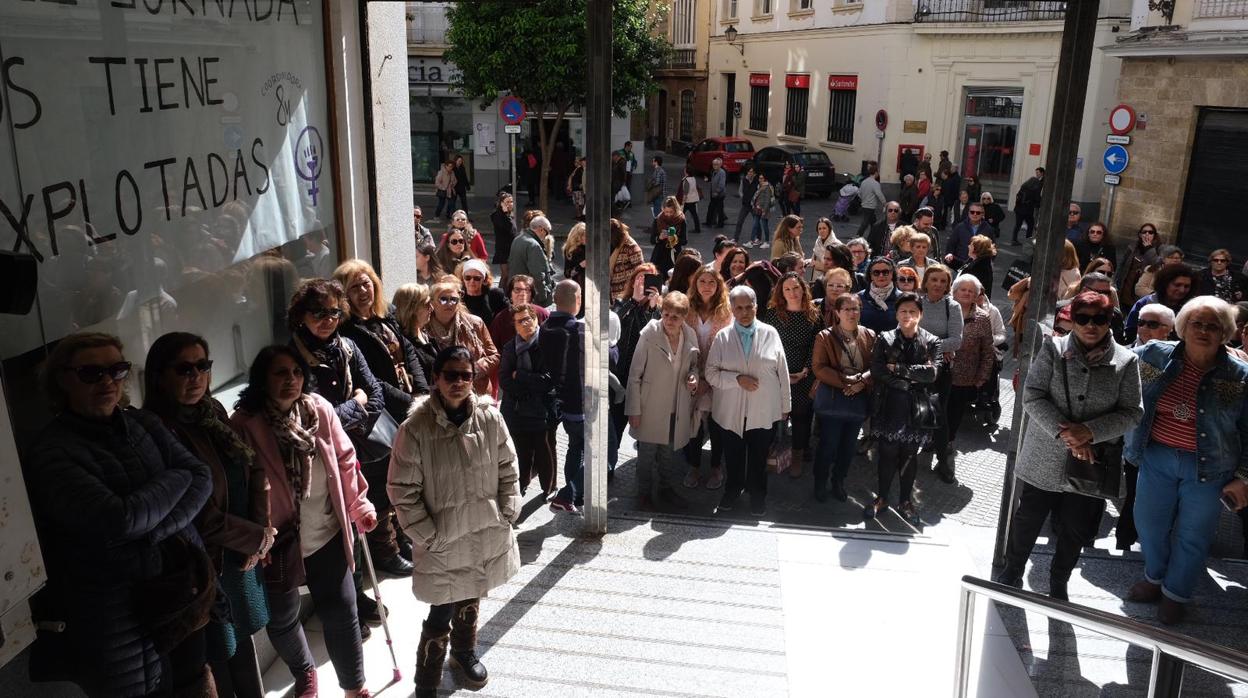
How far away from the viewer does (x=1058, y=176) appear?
5.12m

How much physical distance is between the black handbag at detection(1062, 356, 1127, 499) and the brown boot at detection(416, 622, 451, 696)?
132 inches

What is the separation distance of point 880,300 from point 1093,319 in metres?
2.85

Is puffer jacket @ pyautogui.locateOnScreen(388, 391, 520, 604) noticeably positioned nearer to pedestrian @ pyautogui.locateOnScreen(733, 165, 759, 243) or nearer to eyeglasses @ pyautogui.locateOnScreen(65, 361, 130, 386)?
eyeglasses @ pyautogui.locateOnScreen(65, 361, 130, 386)

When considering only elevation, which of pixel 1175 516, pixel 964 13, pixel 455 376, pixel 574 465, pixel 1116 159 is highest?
pixel 964 13

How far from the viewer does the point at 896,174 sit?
28953 millimetres

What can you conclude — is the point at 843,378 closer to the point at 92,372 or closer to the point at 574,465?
the point at 574,465

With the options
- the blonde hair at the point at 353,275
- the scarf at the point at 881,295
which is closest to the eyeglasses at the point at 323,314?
the blonde hair at the point at 353,275

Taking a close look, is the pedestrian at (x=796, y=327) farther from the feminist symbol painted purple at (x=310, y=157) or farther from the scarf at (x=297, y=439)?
the scarf at (x=297, y=439)

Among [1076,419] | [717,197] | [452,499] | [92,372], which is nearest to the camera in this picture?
[92,372]

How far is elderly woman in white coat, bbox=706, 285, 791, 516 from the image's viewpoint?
653cm

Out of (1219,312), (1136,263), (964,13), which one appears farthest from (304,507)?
(964,13)

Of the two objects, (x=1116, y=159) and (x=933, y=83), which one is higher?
(x=933, y=83)

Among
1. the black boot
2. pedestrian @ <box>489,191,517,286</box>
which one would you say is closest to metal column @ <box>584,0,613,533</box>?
the black boot

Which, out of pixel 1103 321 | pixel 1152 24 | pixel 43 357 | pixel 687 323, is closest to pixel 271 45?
pixel 43 357
